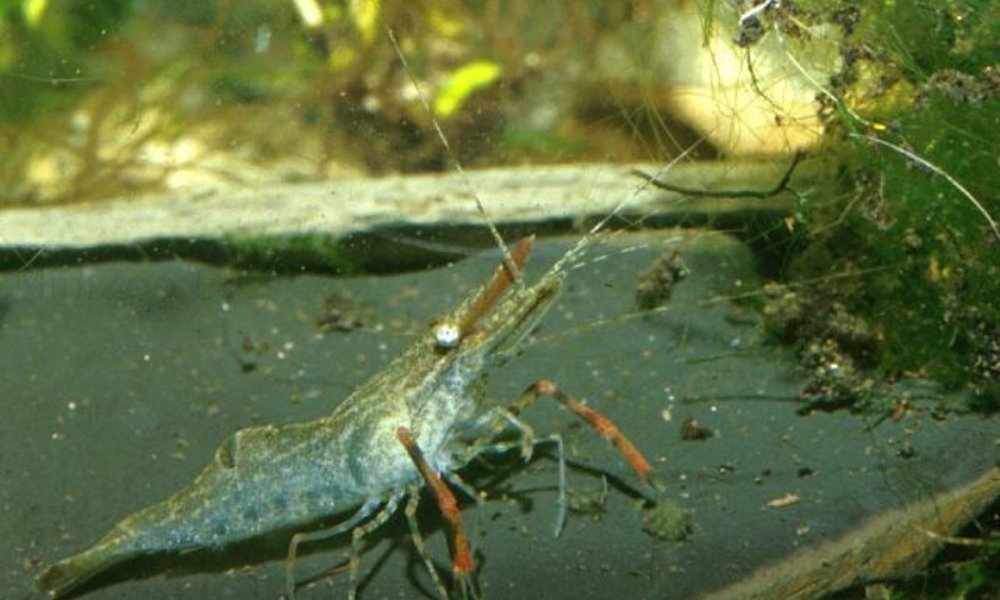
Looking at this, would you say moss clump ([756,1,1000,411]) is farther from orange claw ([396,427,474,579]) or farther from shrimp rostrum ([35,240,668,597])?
orange claw ([396,427,474,579])

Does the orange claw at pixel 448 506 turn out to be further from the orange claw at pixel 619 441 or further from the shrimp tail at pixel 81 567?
the shrimp tail at pixel 81 567

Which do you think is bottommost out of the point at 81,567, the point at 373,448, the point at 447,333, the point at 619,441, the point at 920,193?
the point at 619,441

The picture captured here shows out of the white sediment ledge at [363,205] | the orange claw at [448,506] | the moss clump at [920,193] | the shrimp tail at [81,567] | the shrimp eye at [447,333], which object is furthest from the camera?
the white sediment ledge at [363,205]

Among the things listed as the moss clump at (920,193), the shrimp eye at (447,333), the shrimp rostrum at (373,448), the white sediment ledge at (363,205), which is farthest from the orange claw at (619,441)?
the white sediment ledge at (363,205)

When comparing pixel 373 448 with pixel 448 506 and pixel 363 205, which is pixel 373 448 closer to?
pixel 448 506

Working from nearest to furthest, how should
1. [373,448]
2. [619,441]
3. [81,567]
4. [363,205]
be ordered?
[81,567] → [619,441] → [373,448] → [363,205]

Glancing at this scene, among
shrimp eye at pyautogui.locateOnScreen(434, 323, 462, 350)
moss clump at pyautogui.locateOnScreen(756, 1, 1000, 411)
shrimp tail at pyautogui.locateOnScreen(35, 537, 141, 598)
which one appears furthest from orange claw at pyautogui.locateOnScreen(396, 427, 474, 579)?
moss clump at pyautogui.locateOnScreen(756, 1, 1000, 411)

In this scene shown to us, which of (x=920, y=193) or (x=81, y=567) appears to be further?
(x=920, y=193)

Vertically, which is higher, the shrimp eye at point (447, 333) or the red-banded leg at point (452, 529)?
the shrimp eye at point (447, 333)

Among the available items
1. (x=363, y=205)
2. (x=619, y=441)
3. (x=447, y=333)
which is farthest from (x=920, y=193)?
(x=363, y=205)

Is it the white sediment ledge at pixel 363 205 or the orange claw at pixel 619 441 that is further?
the white sediment ledge at pixel 363 205
